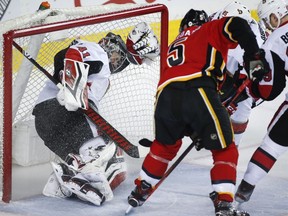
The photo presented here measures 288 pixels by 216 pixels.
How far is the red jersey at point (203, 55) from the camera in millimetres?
3318

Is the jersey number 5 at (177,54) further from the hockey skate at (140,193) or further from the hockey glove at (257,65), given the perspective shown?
the hockey skate at (140,193)

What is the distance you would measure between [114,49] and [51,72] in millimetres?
299

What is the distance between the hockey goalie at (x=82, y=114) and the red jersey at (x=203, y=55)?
0.46 meters

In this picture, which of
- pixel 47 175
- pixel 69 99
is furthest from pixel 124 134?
pixel 69 99

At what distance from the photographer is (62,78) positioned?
3.81 m

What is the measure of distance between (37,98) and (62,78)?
270 mm

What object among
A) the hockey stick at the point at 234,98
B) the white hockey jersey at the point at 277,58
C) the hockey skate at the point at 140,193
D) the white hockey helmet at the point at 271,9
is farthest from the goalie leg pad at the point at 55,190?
the white hockey helmet at the point at 271,9

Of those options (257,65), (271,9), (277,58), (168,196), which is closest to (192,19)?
(271,9)

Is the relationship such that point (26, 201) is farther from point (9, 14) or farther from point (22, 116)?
point (9, 14)

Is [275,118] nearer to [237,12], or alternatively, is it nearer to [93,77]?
[237,12]

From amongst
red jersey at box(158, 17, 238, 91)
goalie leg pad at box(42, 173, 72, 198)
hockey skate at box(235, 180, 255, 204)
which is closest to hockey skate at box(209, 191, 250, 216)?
hockey skate at box(235, 180, 255, 204)

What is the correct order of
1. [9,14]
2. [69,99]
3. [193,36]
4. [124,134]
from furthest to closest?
[9,14], [124,134], [69,99], [193,36]

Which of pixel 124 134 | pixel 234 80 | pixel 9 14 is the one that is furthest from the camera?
pixel 9 14

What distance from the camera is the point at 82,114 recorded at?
154 inches
